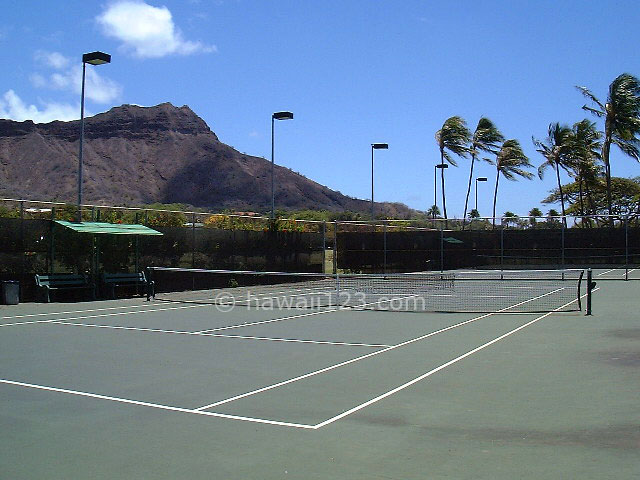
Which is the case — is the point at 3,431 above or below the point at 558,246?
below

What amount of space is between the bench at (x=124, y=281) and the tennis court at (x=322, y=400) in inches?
292

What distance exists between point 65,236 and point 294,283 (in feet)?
36.1

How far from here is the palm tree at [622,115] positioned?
45.5 meters

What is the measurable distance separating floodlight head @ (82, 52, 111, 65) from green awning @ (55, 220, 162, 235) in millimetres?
4916

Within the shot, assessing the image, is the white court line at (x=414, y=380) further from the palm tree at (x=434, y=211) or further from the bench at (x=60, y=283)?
the palm tree at (x=434, y=211)

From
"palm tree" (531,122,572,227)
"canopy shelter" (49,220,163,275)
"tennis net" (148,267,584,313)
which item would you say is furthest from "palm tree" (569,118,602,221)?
"canopy shelter" (49,220,163,275)

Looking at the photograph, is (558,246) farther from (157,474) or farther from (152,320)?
(157,474)

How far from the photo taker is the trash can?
1978 cm

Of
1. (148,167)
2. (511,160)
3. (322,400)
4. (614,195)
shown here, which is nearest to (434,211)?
(511,160)

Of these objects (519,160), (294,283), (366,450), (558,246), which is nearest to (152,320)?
(366,450)

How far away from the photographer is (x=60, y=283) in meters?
21.4

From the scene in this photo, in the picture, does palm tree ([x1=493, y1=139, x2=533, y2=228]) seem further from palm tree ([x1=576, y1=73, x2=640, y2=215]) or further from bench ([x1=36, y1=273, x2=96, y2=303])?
bench ([x1=36, y1=273, x2=96, y2=303])

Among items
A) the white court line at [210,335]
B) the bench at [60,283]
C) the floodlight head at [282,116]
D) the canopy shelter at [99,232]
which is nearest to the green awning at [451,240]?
the floodlight head at [282,116]

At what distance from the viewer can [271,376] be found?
9.42 m
